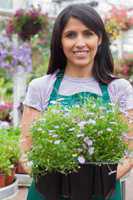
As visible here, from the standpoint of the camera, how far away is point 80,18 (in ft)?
4.60

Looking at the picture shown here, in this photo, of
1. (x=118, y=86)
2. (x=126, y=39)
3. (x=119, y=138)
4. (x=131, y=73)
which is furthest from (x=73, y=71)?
(x=126, y=39)

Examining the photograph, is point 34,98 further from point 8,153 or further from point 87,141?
point 8,153

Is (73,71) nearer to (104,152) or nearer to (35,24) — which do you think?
(104,152)

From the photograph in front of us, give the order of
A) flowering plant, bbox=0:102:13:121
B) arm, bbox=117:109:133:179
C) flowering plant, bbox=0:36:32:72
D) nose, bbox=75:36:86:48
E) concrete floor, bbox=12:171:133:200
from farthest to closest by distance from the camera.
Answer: flowering plant, bbox=0:102:13:121
flowering plant, bbox=0:36:32:72
concrete floor, bbox=12:171:133:200
nose, bbox=75:36:86:48
arm, bbox=117:109:133:179

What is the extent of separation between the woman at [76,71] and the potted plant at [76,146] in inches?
5.1

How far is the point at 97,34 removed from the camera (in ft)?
4.70

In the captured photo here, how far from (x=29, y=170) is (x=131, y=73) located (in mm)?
5068

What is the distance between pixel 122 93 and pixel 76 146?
0.35 m

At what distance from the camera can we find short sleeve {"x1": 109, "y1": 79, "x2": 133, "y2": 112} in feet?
4.60

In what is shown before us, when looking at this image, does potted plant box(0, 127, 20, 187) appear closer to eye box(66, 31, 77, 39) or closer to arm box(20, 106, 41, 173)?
arm box(20, 106, 41, 173)

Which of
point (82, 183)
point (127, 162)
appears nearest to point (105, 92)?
point (127, 162)

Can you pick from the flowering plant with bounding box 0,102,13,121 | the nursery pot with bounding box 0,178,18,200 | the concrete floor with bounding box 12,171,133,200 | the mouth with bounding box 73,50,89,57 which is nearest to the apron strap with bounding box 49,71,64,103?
the mouth with bounding box 73,50,89,57

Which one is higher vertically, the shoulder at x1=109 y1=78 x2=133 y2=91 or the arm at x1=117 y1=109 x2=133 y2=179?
the shoulder at x1=109 y1=78 x2=133 y2=91

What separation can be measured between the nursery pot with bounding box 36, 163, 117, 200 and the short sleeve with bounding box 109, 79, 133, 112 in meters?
0.27
